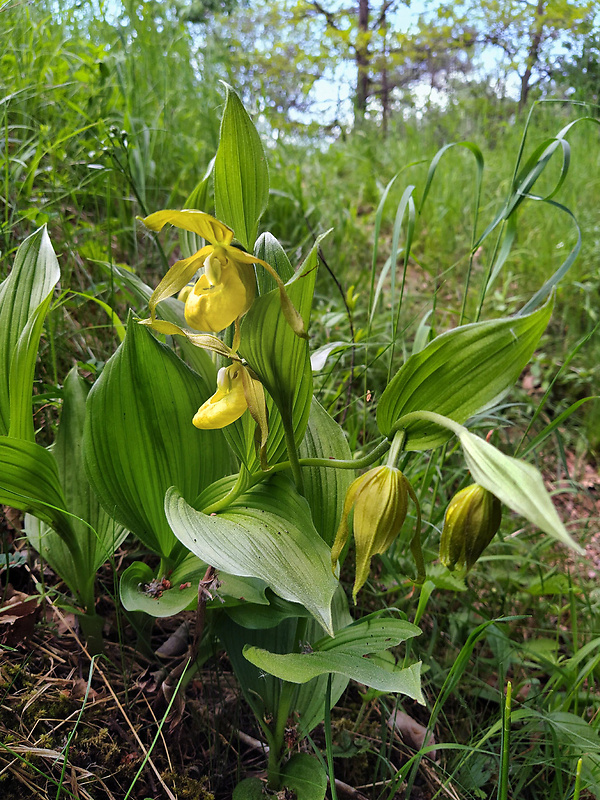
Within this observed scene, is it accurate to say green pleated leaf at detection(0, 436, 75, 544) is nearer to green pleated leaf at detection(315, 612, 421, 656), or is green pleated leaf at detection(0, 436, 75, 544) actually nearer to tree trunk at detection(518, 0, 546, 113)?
green pleated leaf at detection(315, 612, 421, 656)

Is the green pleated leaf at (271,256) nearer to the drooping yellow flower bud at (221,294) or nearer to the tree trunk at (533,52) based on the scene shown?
the drooping yellow flower bud at (221,294)

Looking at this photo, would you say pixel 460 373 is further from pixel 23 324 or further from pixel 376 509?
pixel 23 324

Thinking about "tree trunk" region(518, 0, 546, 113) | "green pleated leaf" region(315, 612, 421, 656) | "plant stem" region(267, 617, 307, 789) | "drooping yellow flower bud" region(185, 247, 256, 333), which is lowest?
"plant stem" region(267, 617, 307, 789)

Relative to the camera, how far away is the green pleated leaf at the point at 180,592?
2.24ft

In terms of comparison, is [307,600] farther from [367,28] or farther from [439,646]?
[367,28]

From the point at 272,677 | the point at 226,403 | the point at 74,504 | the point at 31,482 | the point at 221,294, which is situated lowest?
the point at 272,677

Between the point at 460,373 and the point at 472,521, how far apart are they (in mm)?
164

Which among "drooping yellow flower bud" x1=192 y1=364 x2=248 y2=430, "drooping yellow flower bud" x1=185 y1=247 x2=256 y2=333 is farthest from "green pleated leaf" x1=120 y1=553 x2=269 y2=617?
"drooping yellow flower bud" x1=185 y1=247 x2=256 y2=333

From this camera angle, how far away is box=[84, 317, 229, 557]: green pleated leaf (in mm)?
750

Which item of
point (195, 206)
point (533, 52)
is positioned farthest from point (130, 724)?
point (533, 52)

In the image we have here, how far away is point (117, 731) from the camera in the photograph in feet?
2.54

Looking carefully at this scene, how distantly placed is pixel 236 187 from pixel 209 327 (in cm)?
20

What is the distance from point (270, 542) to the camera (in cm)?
64

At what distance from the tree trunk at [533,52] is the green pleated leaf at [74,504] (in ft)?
13.1
